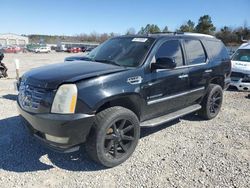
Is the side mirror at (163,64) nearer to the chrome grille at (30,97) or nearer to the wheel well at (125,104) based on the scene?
the wheel well at (125,104)

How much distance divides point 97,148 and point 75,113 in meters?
0.61

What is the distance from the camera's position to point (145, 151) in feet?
14.6

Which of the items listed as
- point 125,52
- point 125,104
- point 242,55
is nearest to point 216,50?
point 125,52

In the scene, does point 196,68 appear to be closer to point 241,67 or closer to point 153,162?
point 153,162

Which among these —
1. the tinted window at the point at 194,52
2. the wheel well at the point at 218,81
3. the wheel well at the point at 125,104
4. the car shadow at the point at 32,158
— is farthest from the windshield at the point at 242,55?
the car shadow at the point at 32,158

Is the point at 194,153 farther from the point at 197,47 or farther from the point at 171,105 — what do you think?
the point at 197,47

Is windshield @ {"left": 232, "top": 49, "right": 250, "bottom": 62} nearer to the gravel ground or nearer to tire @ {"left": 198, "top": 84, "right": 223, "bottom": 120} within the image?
tire @ {"left": 198, "top": 84, "right": 223, "bottom": 120}

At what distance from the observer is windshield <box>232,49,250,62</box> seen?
10555 mm

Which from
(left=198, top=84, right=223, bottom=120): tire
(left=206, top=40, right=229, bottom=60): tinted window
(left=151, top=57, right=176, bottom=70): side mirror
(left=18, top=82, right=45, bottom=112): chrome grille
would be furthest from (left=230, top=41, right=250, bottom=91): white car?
(left=18, top=82, right=45, bottom=112): chrome grille

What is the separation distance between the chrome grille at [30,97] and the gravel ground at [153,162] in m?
0.89

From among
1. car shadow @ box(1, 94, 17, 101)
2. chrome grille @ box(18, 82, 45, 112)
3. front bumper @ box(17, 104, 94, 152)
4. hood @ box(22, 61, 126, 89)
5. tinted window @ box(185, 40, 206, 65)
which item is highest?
tinted window @ box(185, 40, 206, 65)

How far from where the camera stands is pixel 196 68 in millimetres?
5449

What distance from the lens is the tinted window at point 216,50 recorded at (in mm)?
6093

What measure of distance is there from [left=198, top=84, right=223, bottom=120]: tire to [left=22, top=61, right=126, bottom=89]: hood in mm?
2667
